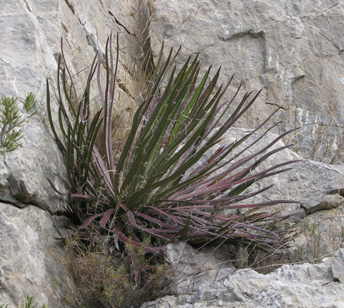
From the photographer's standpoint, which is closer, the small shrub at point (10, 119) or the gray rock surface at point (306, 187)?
the small shrub at point (10, 119)

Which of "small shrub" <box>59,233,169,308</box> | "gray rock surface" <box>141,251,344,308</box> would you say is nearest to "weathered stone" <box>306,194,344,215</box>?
"gray rock surface" <box>141,251,344,308</box>

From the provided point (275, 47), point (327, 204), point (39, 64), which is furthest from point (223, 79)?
point (39, 64)

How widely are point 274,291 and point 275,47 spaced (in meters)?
3.85

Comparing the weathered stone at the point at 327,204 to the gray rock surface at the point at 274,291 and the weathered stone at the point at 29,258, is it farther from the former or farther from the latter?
the weathered stone at the point at 29,258

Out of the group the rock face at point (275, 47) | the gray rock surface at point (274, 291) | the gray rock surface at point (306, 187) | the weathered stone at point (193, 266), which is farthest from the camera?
the rock face at point (275, 47)

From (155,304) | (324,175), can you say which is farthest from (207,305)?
(324,175)

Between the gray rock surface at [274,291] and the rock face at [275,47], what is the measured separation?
9.45 feet

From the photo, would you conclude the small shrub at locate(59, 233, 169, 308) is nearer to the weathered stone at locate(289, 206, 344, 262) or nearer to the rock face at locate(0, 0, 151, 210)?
the rock face at locate(0, 0, 151, 210)

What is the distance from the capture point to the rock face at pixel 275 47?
506cm

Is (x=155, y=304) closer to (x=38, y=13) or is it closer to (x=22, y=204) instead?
(x=22, y=204)

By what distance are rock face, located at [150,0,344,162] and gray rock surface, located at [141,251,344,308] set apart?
9.45ft

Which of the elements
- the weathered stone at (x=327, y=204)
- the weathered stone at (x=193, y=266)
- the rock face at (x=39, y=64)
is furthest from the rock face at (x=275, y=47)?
the weathered stone at (x=193, y=266)

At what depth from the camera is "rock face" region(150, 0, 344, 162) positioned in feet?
16.6

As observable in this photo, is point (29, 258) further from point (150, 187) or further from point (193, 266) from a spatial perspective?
point (193, 266)
